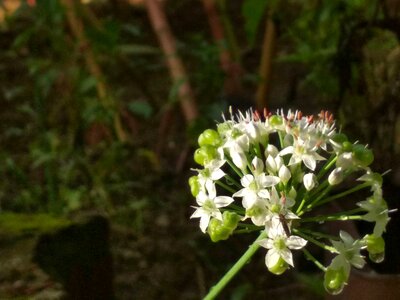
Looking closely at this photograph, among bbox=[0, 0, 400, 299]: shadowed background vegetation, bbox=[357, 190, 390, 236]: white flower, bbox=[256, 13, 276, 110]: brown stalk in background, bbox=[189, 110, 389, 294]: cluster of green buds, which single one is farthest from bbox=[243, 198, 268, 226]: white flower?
bbox=[256, 13, 276, 110]: brown stalk in background

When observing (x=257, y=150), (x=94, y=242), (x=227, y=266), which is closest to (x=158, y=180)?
(x=227, y=266)

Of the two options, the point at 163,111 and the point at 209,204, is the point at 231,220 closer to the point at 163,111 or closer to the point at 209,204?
the point at 209,204

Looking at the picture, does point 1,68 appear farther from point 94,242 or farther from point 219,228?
point 219,228

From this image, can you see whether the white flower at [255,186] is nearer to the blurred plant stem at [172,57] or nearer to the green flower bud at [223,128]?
the green flower bud at [223,128]

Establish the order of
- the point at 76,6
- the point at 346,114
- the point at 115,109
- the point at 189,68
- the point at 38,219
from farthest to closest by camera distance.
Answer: the point at 189,68
the point at 115,109
the point at 76,6
the point at 346,114
the point at 38,219

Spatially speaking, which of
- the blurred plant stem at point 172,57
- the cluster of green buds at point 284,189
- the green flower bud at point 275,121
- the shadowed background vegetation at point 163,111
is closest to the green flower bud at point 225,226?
the cluster of green buds at point 284,189

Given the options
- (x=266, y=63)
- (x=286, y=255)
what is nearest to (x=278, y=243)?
(x=286, y=255)

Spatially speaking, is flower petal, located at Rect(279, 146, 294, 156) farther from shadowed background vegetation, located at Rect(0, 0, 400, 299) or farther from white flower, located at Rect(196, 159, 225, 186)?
shadowed background vegetation, located at Rect(0, 0, 400, 299)
